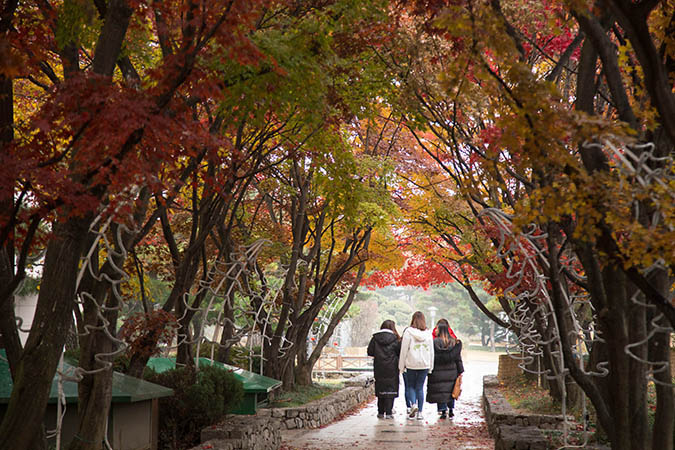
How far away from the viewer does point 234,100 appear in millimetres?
5965

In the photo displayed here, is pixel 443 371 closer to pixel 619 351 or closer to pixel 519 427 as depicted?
pixel 519 427

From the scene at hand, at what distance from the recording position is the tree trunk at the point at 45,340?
4.62 m

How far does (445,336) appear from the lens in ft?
46.3

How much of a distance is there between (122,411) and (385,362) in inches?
288

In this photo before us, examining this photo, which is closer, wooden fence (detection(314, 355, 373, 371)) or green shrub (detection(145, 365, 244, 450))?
green shrub (detection(145, 365, 244, 450))

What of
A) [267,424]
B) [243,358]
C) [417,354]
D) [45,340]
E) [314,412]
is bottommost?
[314,412]

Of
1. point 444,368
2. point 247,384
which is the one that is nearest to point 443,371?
point 444,368

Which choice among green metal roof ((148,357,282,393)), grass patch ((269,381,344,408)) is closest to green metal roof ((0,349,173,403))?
green metal roof ((148,357,282,393))

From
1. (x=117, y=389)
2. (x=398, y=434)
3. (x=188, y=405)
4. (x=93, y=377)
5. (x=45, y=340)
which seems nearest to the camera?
(x=45, y=340)

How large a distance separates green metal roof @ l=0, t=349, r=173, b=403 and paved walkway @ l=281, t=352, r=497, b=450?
142 inches

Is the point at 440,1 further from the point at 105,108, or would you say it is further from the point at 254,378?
the point at 254,378

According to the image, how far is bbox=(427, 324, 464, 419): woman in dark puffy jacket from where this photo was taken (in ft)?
46.3

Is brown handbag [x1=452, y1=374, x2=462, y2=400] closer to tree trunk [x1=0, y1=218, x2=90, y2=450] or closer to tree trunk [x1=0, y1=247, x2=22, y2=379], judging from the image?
tree trunk [x1=0, y1=247, x2=22, y2=379]

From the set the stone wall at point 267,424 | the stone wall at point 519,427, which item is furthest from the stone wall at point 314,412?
the stone wall at point 519,427
